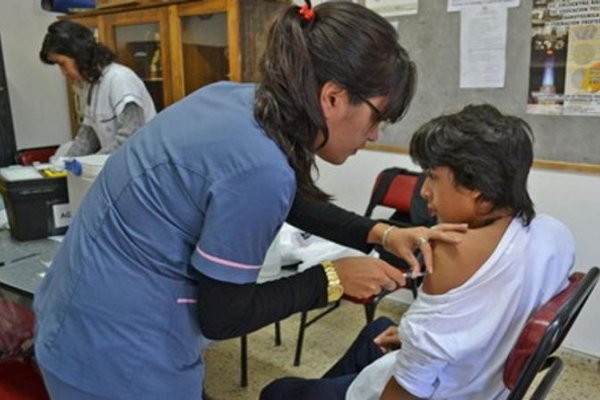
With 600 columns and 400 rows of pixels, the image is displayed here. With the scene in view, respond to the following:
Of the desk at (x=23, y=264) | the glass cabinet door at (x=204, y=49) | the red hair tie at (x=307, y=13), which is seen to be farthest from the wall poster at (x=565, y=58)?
the desk at (x=23, y=264)

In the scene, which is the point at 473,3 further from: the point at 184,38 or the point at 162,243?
the point at 162,243

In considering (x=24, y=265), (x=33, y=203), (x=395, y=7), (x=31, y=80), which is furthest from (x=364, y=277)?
(x=31, y=80)

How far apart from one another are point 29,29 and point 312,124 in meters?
3.87

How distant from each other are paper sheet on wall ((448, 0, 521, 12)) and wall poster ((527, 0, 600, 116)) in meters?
0.09

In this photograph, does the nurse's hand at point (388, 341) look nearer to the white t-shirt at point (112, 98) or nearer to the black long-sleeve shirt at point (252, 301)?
the black long-sleeve shirt at point (252, 301)

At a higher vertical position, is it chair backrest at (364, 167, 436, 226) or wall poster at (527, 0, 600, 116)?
wall poster at (527, 0, 600, 116)

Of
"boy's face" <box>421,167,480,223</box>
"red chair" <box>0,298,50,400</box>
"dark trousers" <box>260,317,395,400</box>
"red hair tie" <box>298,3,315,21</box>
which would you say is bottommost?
"red chair" <box>0,298,50,400</box>

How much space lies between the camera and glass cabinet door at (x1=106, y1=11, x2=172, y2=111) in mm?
3120

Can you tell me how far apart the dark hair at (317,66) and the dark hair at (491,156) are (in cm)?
33

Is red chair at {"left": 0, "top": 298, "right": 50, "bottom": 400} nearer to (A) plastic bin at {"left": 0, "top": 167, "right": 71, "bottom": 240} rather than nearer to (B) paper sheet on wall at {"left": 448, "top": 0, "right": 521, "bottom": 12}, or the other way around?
(A) plastic bin at {"left": 0, "top": 167, "right": 71, "bottom": 240}

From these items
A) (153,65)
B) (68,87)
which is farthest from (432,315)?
(68,87)

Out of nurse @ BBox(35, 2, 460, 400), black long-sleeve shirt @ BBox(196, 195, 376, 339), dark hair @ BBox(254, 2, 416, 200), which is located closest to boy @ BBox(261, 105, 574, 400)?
nurse @ BBox(35, 2, 460, 400)

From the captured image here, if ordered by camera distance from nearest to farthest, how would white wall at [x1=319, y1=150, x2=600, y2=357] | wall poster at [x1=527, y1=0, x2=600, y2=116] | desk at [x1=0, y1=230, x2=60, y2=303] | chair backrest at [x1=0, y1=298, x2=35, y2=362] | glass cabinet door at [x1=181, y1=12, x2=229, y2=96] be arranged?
desk at [x1=0, y1=230, x2=60, y2=303]
chair backrest at [x1=0, y1=298, x2=35, y2=362]
wall poster at [x1=527, y1=0, x2=600, y2=116]
white wall at [x1=319, y1=150, x2=600, y2=357]
glass cabinet door at [x1=181, y1=12, x2=229, y2=96]

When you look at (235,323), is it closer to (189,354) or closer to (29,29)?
(189,354)
